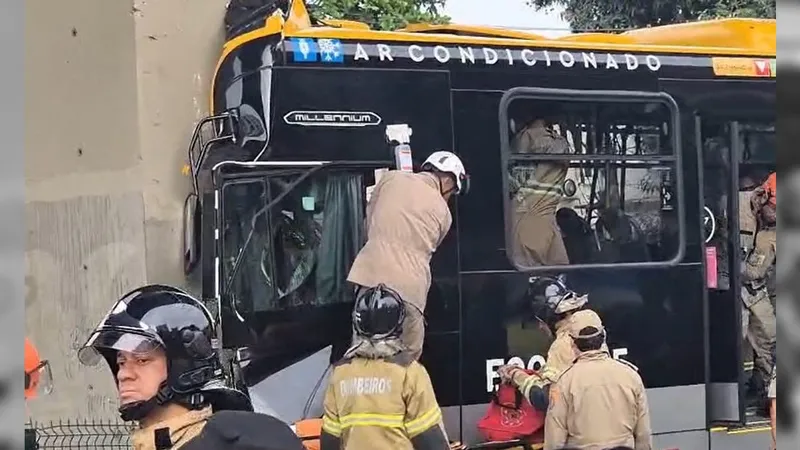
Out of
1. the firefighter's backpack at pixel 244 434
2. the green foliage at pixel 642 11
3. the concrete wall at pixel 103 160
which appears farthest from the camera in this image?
the green foliage at pixel 642 11

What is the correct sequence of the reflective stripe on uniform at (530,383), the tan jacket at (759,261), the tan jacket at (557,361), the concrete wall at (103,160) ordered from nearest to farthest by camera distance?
the tan jacket at (557,361)
the reflective stripe on uniform at (530,383)
the concrete wall at (103,160)
the tan jacket at (759,261)

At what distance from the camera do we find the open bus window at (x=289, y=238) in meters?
5.68

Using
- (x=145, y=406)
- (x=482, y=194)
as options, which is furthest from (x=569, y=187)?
(x=145, y=406)

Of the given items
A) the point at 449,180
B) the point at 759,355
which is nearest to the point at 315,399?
the point at 449,180

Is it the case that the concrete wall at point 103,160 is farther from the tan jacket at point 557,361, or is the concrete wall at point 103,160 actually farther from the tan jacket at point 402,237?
the tan jacket at point 557,361

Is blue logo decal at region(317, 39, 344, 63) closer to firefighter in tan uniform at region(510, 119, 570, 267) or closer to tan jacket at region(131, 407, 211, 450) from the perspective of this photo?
firefighter in tan uniform at region(510, 119, 570, 267)

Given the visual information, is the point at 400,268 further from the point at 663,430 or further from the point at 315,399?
the point at 663,430

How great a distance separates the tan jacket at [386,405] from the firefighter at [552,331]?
101 centimetres

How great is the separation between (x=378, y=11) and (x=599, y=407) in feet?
49.3

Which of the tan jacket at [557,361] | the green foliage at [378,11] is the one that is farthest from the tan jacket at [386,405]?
the green foliage at [378,11]

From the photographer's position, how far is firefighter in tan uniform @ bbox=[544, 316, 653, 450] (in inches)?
195

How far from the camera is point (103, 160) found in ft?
20.2

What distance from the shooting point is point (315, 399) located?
18.9 ft

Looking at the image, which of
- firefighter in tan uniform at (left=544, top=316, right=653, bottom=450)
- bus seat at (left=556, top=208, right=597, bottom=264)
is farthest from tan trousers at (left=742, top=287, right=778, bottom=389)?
firefighter in tan uniform at (left=544, top=316, right=653, bottom=450)
